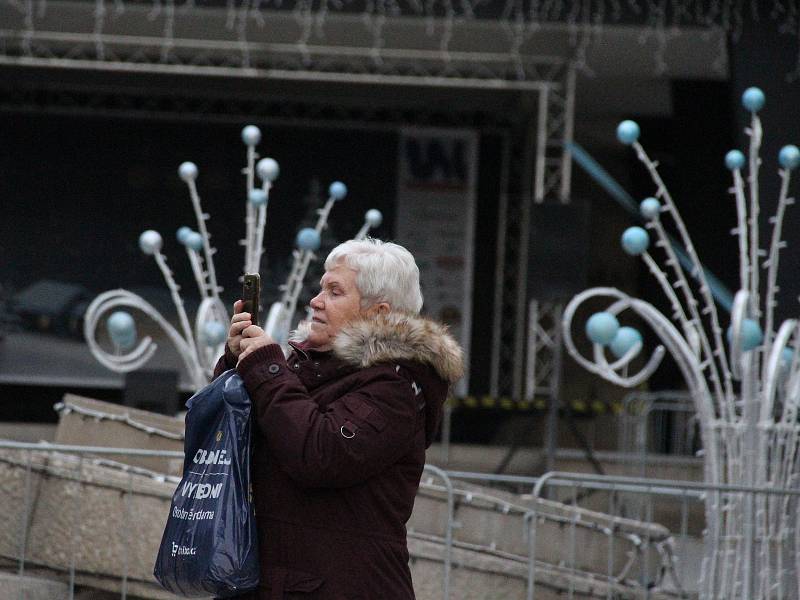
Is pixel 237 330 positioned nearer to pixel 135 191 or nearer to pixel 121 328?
pixel 121 328

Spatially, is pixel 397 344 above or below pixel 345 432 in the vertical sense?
above

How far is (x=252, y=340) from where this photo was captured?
7.89ft

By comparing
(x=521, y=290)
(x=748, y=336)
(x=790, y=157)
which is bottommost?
(x=748, y=336)

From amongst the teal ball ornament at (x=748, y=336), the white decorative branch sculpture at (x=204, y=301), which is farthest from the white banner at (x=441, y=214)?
the teal ball ornament at (x=748, y=336)

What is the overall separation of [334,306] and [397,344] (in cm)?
17

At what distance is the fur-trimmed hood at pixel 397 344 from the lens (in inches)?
95.6

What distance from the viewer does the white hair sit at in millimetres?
2539

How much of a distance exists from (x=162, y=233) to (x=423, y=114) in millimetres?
3113

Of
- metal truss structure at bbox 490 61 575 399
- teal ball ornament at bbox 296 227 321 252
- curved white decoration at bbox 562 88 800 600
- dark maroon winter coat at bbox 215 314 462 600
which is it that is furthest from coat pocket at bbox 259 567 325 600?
metal truss structure at bbox 490 61 575 399

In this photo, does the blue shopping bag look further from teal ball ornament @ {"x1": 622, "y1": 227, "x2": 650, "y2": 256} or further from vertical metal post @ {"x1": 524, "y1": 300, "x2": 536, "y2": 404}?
vertical metal post @ {"x1": 524, "y1": 300, "x2": 536, "y2": 404}

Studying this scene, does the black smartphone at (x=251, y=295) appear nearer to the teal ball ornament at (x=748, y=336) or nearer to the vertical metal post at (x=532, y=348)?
the teal ball ornament at (x=748, y=336)

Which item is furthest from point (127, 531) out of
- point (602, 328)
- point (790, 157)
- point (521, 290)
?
point (521, 290)

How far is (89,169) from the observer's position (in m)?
14.0

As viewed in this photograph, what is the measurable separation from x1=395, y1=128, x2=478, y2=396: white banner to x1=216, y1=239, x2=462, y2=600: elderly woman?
11.6 m
